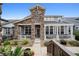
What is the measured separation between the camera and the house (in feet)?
24.3

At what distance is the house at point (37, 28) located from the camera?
7414 millimetres

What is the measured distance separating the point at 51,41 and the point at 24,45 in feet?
2.07

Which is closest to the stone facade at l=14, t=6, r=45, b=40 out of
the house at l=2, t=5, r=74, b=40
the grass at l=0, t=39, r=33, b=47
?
the house at l=2, t=5, r=74, b=40

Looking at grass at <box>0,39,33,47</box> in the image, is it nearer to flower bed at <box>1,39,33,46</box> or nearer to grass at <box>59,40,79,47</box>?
flower bed at <box>1,39,33,46</box>

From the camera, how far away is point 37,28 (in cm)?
750

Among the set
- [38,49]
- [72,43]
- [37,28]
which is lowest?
[38,49]

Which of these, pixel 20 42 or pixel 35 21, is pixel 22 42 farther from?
pixel 35 21

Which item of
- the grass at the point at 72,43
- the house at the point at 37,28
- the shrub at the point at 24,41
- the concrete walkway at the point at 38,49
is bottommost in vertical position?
the concrete walkway at the point at 38,49

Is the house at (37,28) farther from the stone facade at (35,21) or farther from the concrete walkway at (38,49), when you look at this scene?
the concrete walkway at (38,49)

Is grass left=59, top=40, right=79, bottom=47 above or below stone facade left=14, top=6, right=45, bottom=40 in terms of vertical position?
below

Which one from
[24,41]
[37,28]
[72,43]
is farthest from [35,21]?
[72,43]

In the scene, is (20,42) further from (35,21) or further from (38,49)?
(35,21)

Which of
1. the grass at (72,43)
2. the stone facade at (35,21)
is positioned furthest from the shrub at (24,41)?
the grass at (72,43)

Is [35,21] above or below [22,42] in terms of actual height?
above
